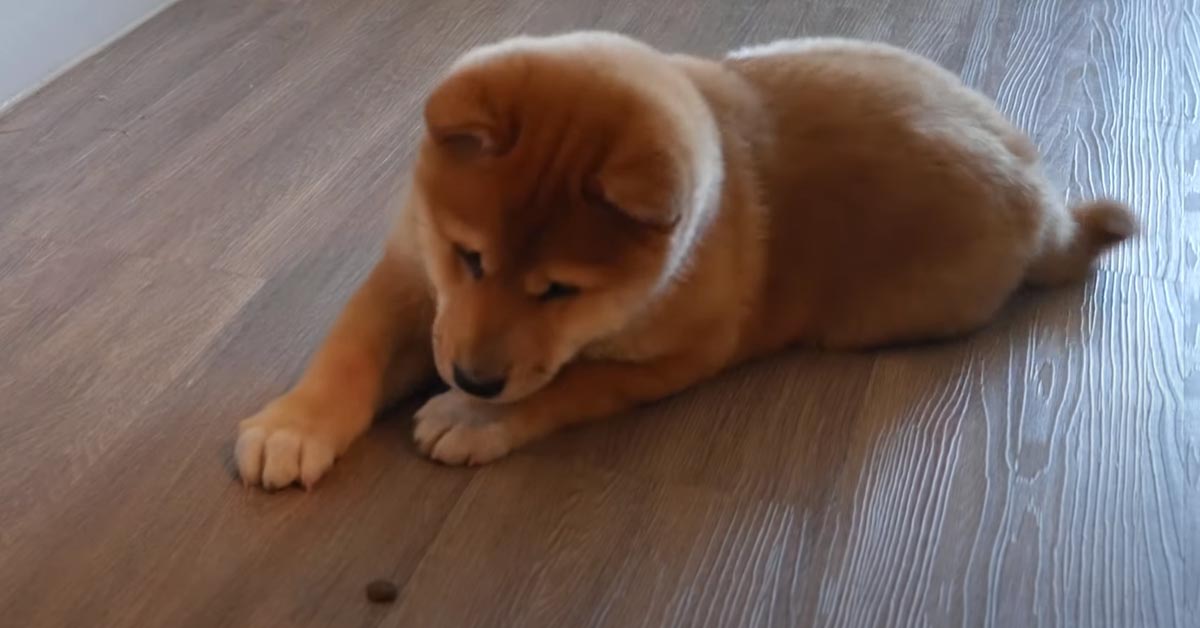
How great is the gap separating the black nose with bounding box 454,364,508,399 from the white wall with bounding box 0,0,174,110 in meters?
1.36

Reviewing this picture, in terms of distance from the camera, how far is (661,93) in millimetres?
1327

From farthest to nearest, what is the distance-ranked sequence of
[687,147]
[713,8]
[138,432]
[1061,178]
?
[713,8] < [1061,178] < [138,432] < [687,147]

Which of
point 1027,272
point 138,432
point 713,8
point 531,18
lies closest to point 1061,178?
point 1027,272

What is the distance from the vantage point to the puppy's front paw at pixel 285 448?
1354 millimetres

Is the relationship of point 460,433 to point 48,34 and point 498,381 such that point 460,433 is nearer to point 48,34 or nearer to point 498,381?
point 498,381

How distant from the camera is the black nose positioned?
1.29 metres

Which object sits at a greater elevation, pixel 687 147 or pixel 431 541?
pixel 687 147

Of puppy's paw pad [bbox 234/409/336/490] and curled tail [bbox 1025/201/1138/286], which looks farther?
curled tail [bbox 1025/201/1138/286]

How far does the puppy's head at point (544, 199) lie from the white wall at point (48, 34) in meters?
1.25

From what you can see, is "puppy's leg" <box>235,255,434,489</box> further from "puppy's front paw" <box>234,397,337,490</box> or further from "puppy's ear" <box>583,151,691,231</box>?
"puppy's ear" <box>583,151,691,231</box>

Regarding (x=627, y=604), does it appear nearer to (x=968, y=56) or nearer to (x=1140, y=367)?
(x=1140, y=367)

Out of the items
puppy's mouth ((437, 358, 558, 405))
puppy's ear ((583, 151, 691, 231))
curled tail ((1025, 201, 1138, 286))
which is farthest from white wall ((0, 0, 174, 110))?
curled tail ((1025, 201, 1138, 286))

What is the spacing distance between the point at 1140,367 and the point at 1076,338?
0.32 ft

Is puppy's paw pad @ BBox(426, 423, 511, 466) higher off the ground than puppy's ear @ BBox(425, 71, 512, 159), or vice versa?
puppy's ear @ BBox(425, 71, 512, 159)
